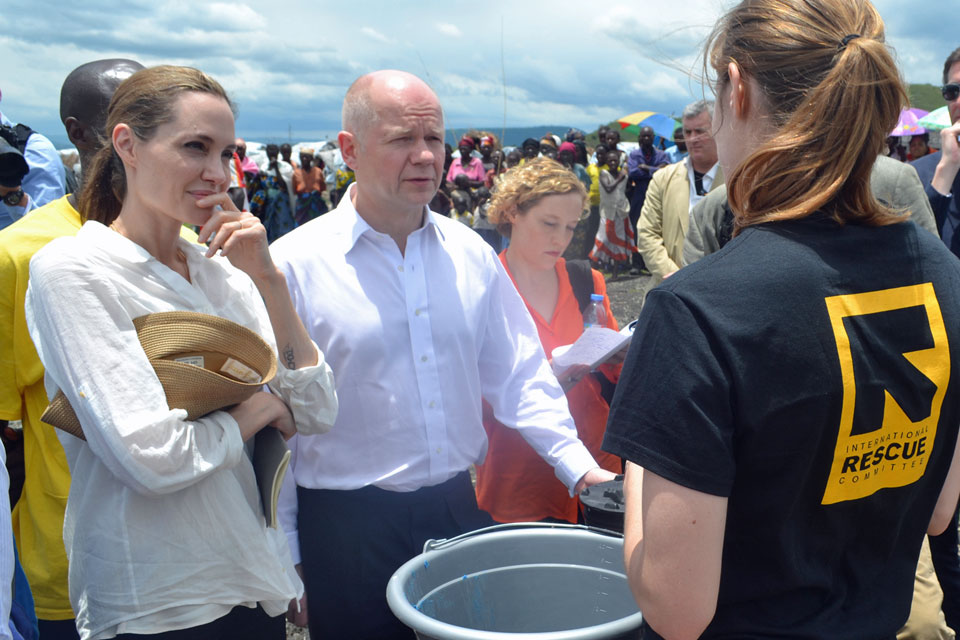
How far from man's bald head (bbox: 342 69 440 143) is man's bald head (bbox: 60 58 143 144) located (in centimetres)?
66

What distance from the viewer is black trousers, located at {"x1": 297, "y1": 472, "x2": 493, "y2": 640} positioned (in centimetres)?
220

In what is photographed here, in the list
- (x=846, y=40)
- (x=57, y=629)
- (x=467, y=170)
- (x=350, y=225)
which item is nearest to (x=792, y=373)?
(x=846, y=40)

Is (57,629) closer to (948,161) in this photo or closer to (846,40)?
(846,40)

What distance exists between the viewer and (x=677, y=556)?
43.3 inches

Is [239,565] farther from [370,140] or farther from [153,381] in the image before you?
[370,140]

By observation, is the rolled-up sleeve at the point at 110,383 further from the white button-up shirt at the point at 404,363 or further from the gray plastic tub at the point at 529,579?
the white button-up shirt at the point at 404,363

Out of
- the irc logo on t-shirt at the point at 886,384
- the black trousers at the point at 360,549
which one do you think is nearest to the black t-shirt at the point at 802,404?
the irc logo on t-shirt at the point at 886,384

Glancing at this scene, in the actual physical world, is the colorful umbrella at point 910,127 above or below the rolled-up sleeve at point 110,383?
above

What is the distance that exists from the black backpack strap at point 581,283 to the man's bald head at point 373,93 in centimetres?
114

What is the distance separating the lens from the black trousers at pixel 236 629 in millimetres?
1654

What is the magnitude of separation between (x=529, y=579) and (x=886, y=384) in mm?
930

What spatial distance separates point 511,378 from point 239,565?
3.42 feet

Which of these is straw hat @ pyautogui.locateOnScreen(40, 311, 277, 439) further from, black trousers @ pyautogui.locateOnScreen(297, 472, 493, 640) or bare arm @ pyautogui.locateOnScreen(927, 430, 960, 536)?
bare arm @ pyautogui.locateOnScreen(927, 430, 960, 536)

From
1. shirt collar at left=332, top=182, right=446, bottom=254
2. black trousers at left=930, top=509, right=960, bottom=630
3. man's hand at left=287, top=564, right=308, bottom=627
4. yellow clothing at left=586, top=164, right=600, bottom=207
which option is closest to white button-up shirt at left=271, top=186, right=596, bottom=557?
shirt collar at left=332, top=182, right=446, bottom=254
